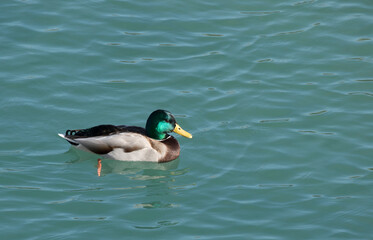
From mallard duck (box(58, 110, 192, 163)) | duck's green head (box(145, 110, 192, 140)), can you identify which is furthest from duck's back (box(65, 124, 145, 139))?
duck's green head (box(145, 110, 192, 140))

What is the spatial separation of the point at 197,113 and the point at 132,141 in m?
1.39

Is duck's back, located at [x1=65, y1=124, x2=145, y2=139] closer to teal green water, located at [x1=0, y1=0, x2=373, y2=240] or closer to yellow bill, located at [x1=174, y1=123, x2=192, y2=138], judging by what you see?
teal green water, located at [x1=0, y1=0, x2=373, y2=240]

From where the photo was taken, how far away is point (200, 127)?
12.5 m

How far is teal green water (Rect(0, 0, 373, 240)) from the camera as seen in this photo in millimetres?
9984

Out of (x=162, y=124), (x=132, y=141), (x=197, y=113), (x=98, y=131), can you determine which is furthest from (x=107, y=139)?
(x=197, y=113)

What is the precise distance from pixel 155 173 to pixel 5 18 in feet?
18.1

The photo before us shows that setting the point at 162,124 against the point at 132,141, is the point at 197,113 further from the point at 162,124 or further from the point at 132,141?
the point at 132,141

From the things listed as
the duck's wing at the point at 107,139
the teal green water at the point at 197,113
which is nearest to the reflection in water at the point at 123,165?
the teal green water at the point at 197,113

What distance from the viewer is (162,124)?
40.0ft

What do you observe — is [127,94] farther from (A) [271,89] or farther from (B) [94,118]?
(A) [271,89]

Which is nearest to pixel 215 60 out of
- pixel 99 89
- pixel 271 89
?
pixel 271 89

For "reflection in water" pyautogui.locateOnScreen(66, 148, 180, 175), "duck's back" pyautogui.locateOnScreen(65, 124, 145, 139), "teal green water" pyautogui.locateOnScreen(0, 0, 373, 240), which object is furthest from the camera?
"duck's back" pyautogui.locateOnScreen(65, 124, 145, 139)

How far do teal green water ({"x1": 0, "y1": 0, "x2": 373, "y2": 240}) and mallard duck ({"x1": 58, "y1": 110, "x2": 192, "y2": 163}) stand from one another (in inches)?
7.0

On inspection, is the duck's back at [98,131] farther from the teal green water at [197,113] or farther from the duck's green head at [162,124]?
the duck's green head at [162,124]
